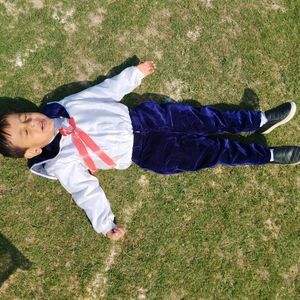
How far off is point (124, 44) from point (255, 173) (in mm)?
2430

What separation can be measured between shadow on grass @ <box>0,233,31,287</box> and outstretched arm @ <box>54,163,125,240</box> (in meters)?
1.01

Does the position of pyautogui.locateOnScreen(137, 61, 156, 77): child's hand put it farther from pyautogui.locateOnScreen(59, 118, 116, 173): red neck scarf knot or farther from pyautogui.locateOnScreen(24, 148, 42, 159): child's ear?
pyautogui.locateOnScreen(24, 148, 42, 159): child's ear

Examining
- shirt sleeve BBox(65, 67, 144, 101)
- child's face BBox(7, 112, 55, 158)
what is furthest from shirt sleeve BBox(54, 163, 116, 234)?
shirt sleeve BBox(65, 67, 144, 101)

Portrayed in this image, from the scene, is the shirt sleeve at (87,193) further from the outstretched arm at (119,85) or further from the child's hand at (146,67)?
the child's hand at (146,67)

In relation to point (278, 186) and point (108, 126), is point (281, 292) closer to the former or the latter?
point (278, 186)

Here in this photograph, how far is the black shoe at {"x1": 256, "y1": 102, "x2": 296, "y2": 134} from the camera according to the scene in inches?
204

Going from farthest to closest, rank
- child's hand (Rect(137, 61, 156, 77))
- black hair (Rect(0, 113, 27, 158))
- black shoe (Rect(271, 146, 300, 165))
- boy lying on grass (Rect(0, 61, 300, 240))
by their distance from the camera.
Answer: child's hand (Rect(137, 61, 156, 77)) < black shoe (Rect(271, 146, 300, 165)) < boy lying on grass (Rect(0, 61, 300, 240)) < black hair (Rect(0, 113, 27, 158))

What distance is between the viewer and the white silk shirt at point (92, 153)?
467 cm

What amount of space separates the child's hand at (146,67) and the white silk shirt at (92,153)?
629 mm

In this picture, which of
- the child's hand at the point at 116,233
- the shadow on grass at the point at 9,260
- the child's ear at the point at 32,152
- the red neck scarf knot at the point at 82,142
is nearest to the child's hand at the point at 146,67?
the red neck scarf knot at the point at 82,142

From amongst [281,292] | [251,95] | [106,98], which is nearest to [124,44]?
[106,98]

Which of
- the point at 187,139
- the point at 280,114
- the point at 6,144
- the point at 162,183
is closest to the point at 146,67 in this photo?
the point at 187,139

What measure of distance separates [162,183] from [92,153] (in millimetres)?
1125

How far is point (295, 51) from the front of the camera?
579cm
